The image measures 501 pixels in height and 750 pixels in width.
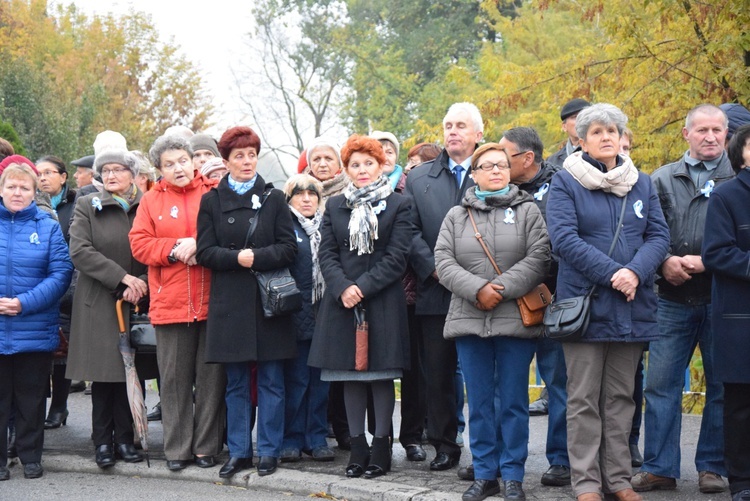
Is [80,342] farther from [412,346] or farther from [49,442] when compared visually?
[412,346]

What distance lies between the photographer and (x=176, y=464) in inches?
293

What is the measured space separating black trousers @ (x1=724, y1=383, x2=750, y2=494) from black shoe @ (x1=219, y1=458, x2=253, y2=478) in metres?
3.20

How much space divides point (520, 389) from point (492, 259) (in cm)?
80

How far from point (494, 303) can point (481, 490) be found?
112 cm

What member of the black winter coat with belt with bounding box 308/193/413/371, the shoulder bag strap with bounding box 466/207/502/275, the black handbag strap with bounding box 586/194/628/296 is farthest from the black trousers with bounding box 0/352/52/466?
the black handbag strap with bounding box 586/194/628/296

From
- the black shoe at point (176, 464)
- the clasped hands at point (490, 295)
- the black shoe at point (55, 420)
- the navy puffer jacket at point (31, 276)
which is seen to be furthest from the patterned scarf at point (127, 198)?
the clasped hands at point (490, 295)

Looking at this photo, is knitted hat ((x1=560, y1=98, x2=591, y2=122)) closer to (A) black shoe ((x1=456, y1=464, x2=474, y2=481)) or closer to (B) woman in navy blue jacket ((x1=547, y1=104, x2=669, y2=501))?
(B) woman in navy blue jacket ((x1=547, y1=104, x2=669, y2=501))

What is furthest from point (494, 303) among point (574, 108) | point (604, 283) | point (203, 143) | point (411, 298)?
point (203, 143)

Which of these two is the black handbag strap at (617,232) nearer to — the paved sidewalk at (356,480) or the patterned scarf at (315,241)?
the paved sidewalk at (356,480)

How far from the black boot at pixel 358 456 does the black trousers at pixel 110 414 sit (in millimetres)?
1872

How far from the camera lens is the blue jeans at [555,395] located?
6.69 metres

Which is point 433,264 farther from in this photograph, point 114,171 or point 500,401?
point 114,171

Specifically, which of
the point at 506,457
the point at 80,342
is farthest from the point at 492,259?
the point at 80,342

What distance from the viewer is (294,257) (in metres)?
7.27
